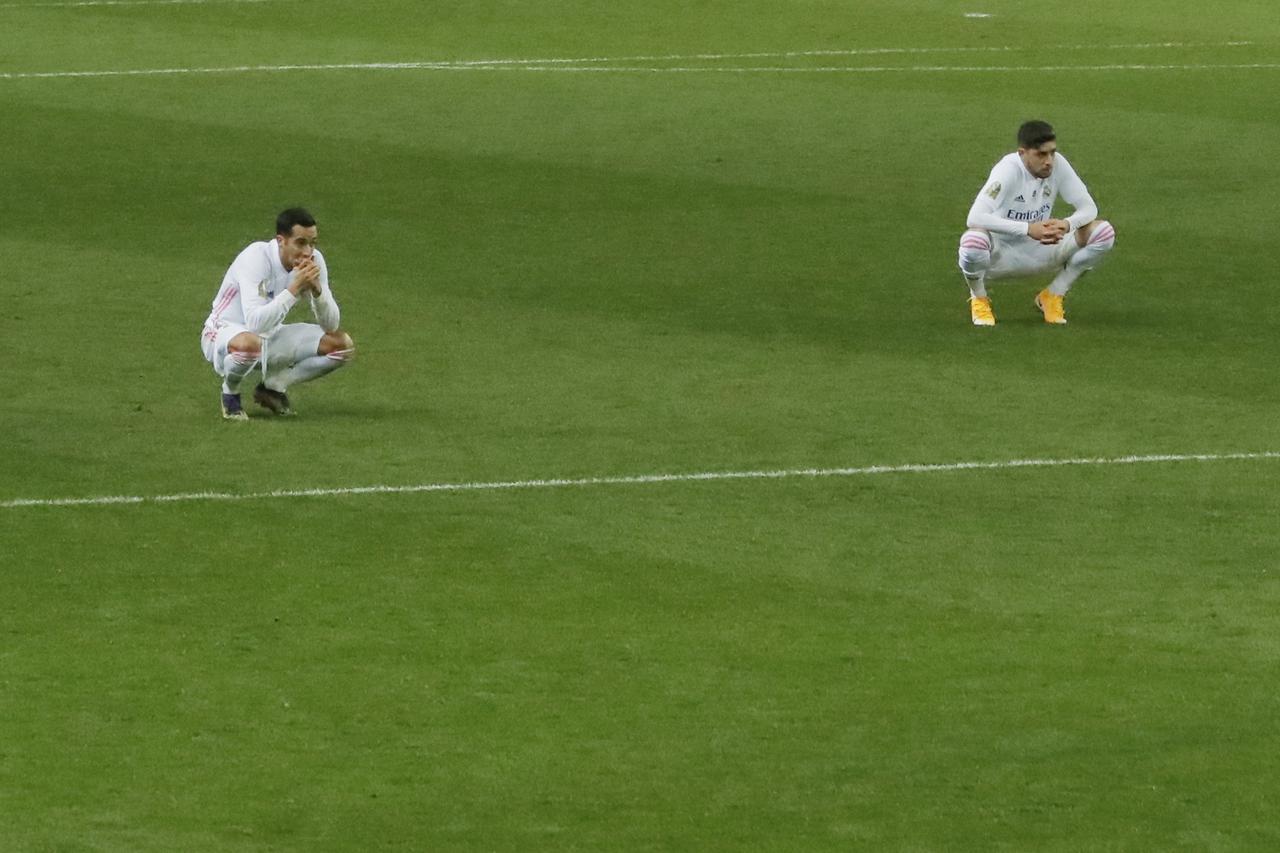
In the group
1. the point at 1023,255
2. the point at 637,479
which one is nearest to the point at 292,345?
the point at 637,479

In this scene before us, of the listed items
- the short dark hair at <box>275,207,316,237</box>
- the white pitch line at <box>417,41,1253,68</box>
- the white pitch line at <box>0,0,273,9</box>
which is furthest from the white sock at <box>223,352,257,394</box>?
the white pitch line at <box>0,0,273,9</box>

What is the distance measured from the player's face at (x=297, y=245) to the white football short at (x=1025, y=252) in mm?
4673

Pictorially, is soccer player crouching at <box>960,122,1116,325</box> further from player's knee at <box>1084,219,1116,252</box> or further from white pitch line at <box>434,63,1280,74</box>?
white pitch line at <box>434,63,1280,74</box>

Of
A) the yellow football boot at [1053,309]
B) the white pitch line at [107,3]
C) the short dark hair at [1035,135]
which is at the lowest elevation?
the yellow football boot at [1053,309]

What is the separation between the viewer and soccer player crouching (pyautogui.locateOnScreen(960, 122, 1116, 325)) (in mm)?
14734

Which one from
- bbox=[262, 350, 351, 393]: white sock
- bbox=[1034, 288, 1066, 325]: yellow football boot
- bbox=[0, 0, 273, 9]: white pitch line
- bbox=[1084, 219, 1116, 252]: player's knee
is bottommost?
bbox=[1034, 288, 1066, 325]: yellow football boot

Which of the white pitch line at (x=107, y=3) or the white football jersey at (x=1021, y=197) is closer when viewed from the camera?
the white football jersey at (x=1021, y=197)

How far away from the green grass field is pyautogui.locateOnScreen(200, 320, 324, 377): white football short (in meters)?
0.33

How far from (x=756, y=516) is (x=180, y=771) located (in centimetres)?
349

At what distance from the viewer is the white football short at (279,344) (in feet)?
39.9

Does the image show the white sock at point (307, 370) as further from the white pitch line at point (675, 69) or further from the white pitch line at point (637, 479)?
the white pitch line at point (675, 69)

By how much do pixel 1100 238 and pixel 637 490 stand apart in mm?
5197

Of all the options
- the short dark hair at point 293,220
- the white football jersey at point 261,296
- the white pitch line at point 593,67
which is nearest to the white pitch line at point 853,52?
the white pitch line at point 593,67

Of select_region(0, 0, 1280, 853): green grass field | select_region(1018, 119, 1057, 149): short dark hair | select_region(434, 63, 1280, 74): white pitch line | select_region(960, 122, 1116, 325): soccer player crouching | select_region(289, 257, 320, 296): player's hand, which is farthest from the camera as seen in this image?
select_region(434, 63, 1280, 74): white pitch line
